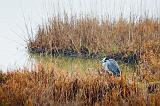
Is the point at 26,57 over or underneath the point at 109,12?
underneath

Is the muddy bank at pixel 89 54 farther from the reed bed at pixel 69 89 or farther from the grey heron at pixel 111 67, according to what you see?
the reed bed at pixel 69 89

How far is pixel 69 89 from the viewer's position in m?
6.28

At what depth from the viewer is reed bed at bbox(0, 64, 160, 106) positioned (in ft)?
18.7

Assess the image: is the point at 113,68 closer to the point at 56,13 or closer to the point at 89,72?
the point at 89,72

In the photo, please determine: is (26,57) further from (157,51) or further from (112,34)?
(157,51)

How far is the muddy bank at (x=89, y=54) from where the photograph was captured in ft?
32.5

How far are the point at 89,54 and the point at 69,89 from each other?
165 inches

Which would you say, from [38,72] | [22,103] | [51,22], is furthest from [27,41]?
[22,103]

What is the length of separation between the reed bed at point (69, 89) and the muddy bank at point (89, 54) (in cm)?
295

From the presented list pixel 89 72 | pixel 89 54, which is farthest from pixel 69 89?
pixel 89 54

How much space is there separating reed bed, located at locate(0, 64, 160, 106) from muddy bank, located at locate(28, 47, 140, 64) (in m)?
2.95

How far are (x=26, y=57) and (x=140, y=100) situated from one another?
4.92 meters

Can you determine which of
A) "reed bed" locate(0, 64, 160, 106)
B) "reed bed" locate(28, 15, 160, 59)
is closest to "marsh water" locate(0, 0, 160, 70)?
"reed bed" locate(28, 15, 160, 59)

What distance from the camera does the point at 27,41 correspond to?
1134cm
